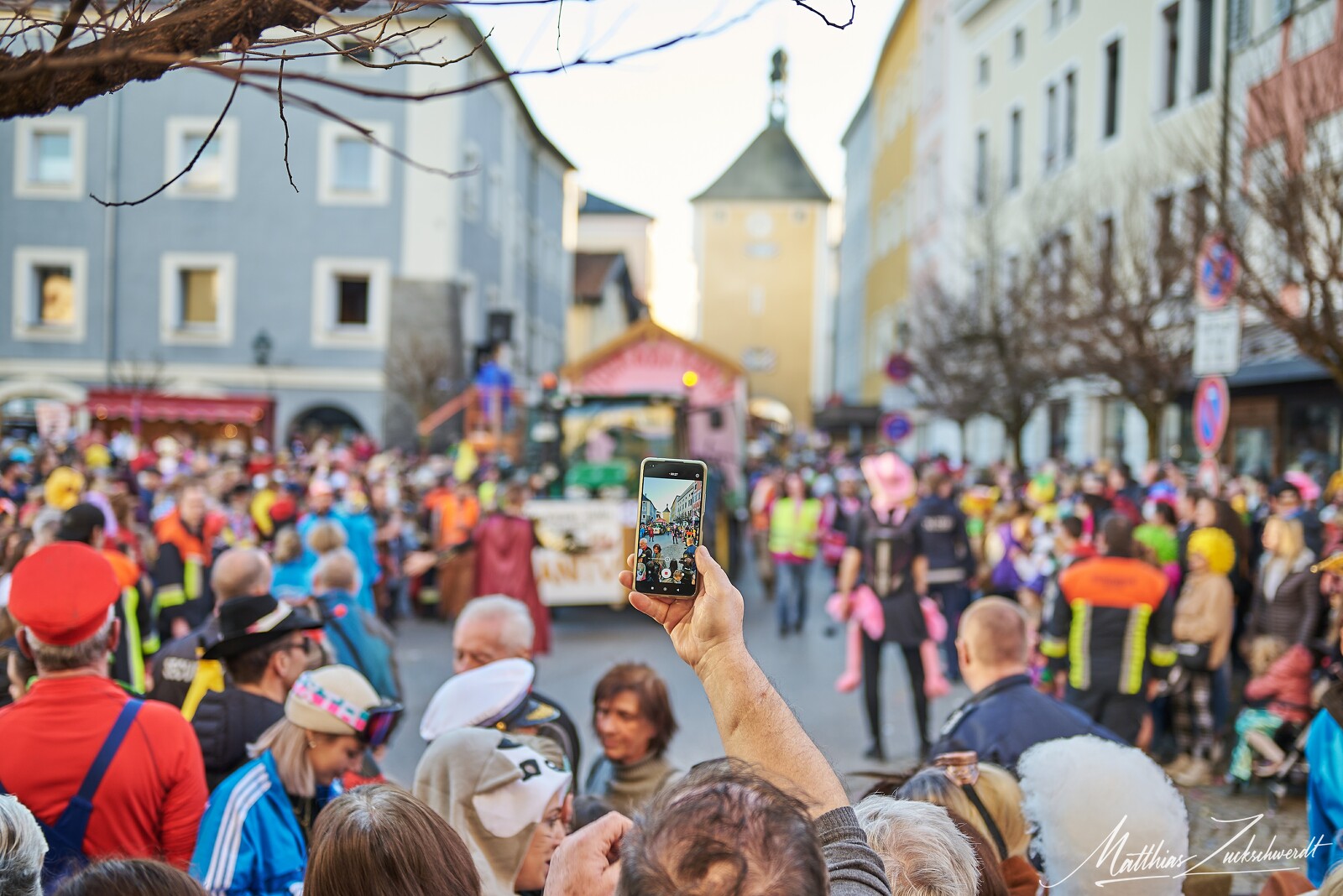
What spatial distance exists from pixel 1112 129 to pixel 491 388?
13429mm

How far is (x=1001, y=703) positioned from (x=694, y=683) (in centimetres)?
681

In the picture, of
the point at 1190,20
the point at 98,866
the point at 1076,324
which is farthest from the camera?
A: the point at 1190,20

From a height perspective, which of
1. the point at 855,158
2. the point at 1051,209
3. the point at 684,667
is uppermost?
the point at 855,158

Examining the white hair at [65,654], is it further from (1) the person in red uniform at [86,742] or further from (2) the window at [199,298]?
(2) the window at [199,298]

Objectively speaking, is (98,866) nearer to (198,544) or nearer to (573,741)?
(573,741)

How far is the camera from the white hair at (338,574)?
642 centimetres

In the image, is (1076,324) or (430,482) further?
(430,482)

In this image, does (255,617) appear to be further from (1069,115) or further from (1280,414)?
(1069,115)

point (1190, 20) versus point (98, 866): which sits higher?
point (1190, 20)

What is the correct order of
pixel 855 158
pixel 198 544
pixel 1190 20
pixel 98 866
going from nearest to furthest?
pixel 98 866
pixel 198 544
pixel 1190 20
pixel 855 158

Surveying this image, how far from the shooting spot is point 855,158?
57938 millimetres

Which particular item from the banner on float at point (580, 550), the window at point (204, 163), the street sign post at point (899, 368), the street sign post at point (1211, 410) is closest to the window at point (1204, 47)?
the street sign post at point (899, 368)

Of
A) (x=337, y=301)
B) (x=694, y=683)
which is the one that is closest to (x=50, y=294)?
(x=337, y=301)

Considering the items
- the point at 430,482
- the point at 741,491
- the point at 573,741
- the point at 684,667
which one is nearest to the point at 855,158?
the point at 741,491
